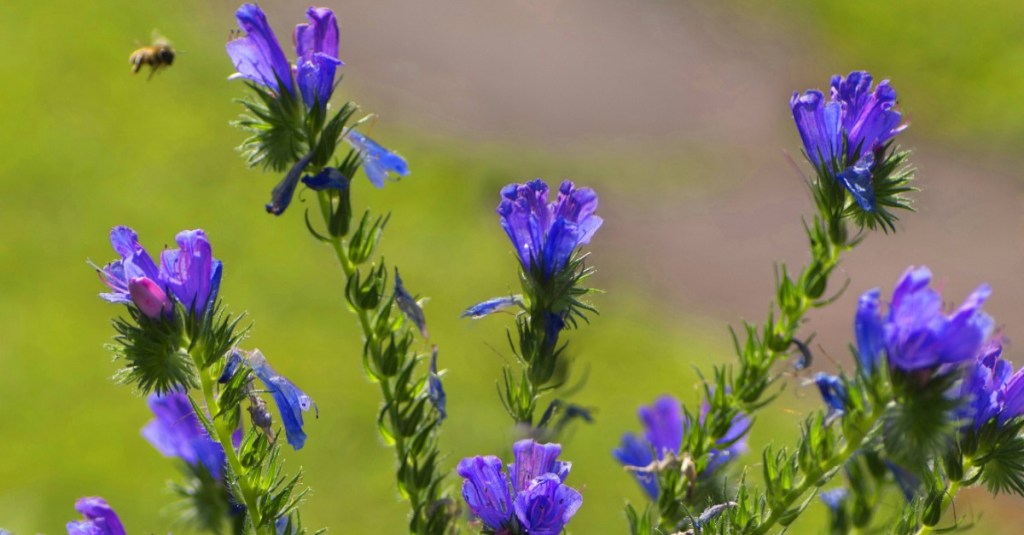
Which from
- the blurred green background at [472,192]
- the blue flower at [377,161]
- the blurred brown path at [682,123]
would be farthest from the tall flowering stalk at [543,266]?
the blurred brown path at [682,123]

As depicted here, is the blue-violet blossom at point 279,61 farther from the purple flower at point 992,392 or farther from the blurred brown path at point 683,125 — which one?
the blurred brown path at point 683,125

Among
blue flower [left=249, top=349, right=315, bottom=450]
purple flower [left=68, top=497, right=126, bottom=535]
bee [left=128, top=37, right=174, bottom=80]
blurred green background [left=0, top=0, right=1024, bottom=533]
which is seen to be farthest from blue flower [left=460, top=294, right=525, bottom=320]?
blurred green background [left=0, top=0, right=1024, bottom=533]

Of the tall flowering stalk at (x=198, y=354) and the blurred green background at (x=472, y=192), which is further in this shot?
the blurred green background at (x=472, y=192)

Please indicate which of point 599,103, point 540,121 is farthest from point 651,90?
point 540,121

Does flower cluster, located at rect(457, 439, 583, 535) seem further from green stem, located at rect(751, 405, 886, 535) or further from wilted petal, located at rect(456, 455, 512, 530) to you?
green stem, located at rect(751, 405, 886, 535)

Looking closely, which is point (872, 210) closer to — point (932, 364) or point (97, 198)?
point (932, 364)

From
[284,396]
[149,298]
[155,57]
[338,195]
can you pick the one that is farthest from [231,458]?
[155,57]
